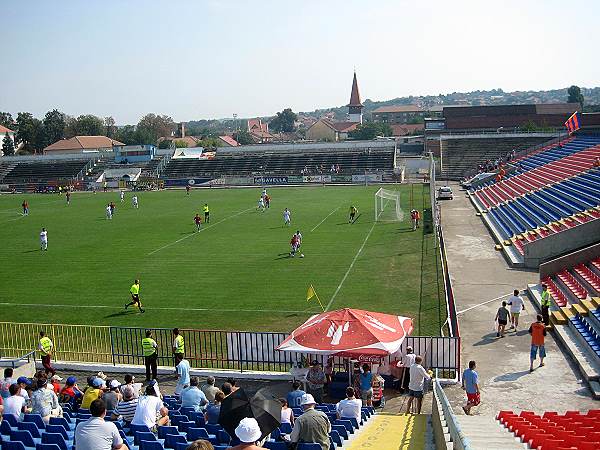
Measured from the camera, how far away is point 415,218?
132 ft

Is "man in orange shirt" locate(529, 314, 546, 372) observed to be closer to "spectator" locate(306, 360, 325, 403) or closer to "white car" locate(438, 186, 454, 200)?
"spectator" locate(306, 360, 325, 403)

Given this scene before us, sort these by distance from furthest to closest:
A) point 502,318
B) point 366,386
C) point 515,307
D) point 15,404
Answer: point 515,307 → point 502,318 → point 366,386 → point 15,404

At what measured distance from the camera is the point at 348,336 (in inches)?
605

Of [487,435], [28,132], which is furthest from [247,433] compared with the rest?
[28,132]

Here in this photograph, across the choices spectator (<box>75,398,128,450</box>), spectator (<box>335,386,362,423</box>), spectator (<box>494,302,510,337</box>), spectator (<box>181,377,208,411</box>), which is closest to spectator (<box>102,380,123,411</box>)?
spectator (<box>181,377,208,411</box>)

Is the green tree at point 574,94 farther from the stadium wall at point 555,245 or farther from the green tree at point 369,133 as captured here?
the stadium wall at point 555,245

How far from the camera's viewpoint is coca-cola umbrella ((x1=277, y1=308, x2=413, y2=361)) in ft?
49.4

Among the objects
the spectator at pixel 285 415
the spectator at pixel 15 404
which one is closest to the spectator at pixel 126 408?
the spectator at pixel 15 404

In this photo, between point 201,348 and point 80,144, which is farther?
point 80,144

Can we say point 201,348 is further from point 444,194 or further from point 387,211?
point 444,194

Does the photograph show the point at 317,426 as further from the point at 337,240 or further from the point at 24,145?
the point at 24,145

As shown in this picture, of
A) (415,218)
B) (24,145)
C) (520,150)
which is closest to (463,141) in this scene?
(520,150)

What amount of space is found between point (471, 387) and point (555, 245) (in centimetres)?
1582

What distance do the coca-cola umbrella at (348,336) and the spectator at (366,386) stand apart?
1.32 ft
